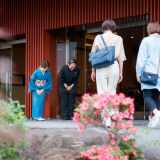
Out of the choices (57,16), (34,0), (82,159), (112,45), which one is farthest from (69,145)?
(34,0)

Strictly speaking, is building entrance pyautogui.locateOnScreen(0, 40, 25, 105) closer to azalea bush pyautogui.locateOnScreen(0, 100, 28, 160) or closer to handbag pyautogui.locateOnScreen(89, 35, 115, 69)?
handbag pyautogui.locateOnScreen(89, 35, 115, 69)

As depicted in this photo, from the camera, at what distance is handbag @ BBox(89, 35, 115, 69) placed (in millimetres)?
4730

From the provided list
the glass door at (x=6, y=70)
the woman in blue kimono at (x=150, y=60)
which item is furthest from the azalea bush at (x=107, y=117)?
the glass door at (x=6, y=70)

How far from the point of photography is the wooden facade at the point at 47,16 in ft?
25.0

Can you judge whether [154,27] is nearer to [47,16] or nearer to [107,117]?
[107,117]

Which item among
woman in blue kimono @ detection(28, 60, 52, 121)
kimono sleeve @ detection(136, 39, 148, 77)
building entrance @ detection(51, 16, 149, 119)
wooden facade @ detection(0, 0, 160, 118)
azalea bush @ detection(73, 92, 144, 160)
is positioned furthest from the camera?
building entrance @ detection(51, 16, 149, 119)

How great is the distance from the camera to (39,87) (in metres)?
8.29

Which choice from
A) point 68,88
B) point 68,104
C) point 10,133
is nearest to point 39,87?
point 68,88

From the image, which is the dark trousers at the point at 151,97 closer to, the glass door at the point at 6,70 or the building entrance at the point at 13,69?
the building entrance at the point at 13,69

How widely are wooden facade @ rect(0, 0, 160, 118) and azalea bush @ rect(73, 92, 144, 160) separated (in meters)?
4.87

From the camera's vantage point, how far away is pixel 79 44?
367 inches

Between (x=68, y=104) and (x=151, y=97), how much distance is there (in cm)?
346

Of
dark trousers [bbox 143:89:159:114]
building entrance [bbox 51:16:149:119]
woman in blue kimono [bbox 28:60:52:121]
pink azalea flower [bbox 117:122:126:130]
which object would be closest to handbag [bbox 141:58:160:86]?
dark trousers [bbox 143:89:159:114]

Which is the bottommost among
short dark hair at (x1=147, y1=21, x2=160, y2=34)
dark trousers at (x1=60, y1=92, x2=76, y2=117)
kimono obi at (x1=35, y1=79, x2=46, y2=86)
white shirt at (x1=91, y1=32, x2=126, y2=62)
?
dark trousers at (x1=60, y1=92, x2=76, y2=117)
